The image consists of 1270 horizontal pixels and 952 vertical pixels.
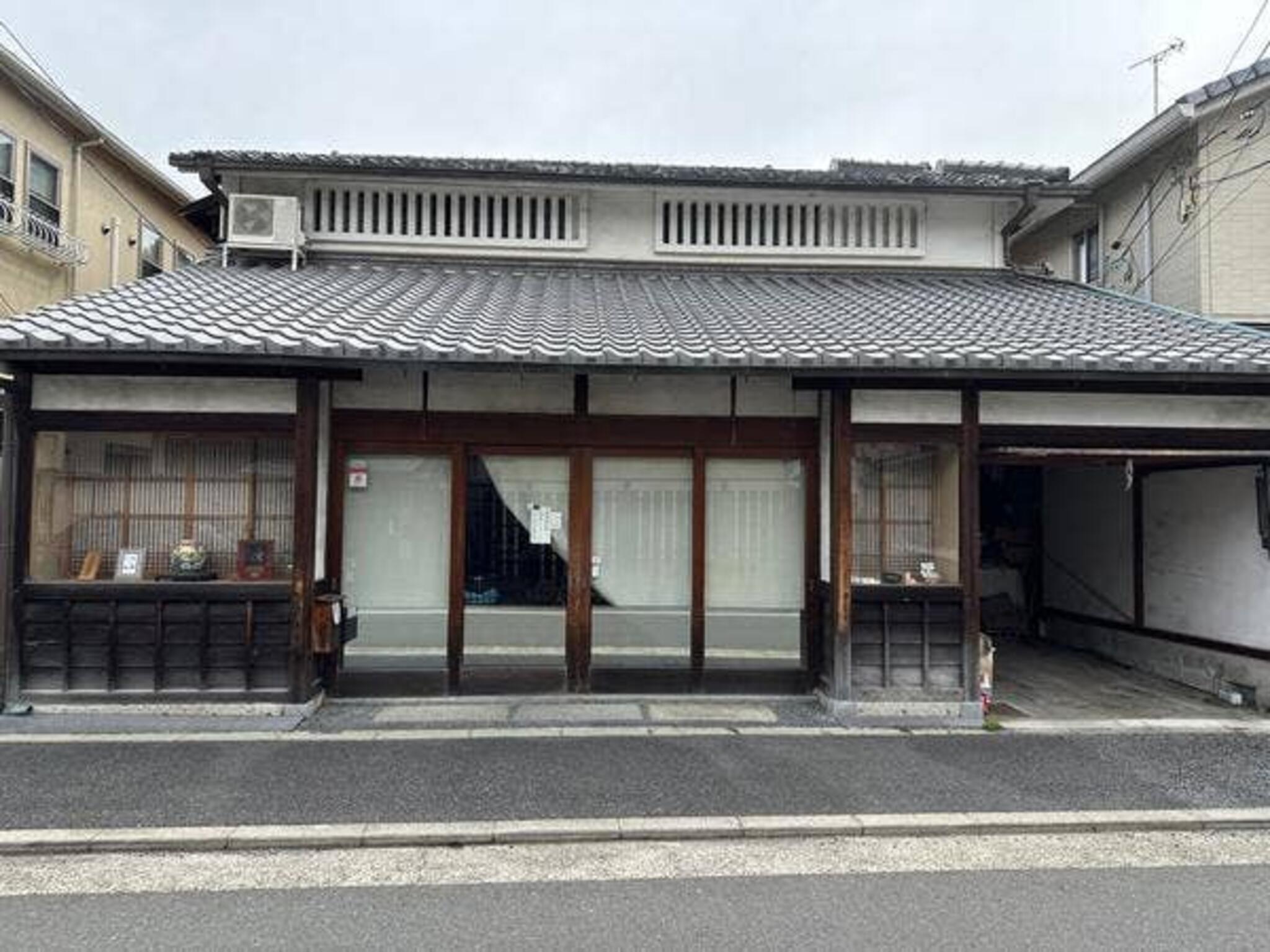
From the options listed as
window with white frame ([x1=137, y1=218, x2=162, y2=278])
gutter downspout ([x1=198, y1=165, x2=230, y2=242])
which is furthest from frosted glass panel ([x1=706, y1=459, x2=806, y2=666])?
window with white frame ([x1=137, y1=218, x2=162, y2=278])

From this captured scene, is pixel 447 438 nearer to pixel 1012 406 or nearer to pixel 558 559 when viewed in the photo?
pixel 558 559

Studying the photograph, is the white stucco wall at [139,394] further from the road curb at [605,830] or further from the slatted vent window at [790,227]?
the slatted vent window at [790,227]

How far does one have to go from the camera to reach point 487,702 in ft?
25.8

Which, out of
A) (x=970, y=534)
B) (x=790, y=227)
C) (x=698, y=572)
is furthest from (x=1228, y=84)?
(x=698, y=572)

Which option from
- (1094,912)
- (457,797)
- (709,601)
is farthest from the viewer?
(709,601)

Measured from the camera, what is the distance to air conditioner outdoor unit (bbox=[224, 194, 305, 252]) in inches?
386

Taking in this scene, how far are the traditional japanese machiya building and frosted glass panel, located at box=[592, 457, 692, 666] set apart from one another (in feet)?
0.09

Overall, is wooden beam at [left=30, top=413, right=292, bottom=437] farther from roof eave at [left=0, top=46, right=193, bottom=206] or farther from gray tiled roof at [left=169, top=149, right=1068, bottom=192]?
roof eave at [left=0, top=46, right=193, bottom=206]

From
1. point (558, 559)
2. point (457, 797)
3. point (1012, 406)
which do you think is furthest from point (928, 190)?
point (457, 797)

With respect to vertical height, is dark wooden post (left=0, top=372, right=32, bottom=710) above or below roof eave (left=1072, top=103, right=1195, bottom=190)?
below

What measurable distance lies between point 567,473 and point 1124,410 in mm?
5323

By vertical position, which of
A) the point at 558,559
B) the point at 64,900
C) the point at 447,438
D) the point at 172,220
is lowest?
the point at 64,900

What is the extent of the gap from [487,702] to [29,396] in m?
4.83

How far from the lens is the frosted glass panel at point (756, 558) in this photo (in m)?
8.27
